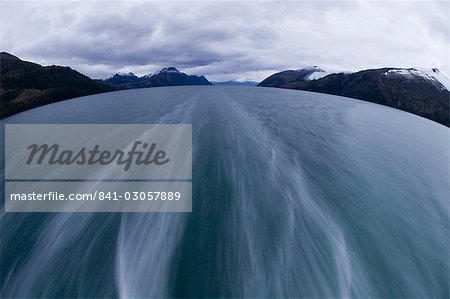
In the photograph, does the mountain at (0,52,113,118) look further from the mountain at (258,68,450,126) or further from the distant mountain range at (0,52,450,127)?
the mountain at (258,68,450,126)

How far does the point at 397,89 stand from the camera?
120500 mm

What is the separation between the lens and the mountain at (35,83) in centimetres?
6094

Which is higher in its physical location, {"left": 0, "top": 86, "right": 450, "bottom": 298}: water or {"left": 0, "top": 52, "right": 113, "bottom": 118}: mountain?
{"left": 0, "top": 52, "right": 113, "bottom": 118}: mountain

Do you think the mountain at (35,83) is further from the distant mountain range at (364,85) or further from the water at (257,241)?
the water at (257,241)

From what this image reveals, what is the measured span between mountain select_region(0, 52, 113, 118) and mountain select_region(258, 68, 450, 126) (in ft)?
363

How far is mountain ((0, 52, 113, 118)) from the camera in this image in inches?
2399

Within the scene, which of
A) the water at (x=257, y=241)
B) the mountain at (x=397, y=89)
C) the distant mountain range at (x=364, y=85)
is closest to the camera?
the water at (x=257, y=241)

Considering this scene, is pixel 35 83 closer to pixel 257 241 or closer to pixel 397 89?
pixel 257 241

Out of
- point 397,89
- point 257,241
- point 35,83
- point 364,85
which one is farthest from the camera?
point 364,85

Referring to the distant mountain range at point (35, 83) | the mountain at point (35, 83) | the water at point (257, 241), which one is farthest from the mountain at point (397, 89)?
the distant mountain range at point (35, 83)

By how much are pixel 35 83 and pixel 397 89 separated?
15316 cm

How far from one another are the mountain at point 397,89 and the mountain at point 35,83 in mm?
110682

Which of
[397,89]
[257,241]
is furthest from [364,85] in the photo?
[257,241]

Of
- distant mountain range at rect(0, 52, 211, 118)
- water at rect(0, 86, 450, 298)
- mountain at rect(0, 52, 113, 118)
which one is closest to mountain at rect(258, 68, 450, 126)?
water at rect(0, 86, 450, 298)
